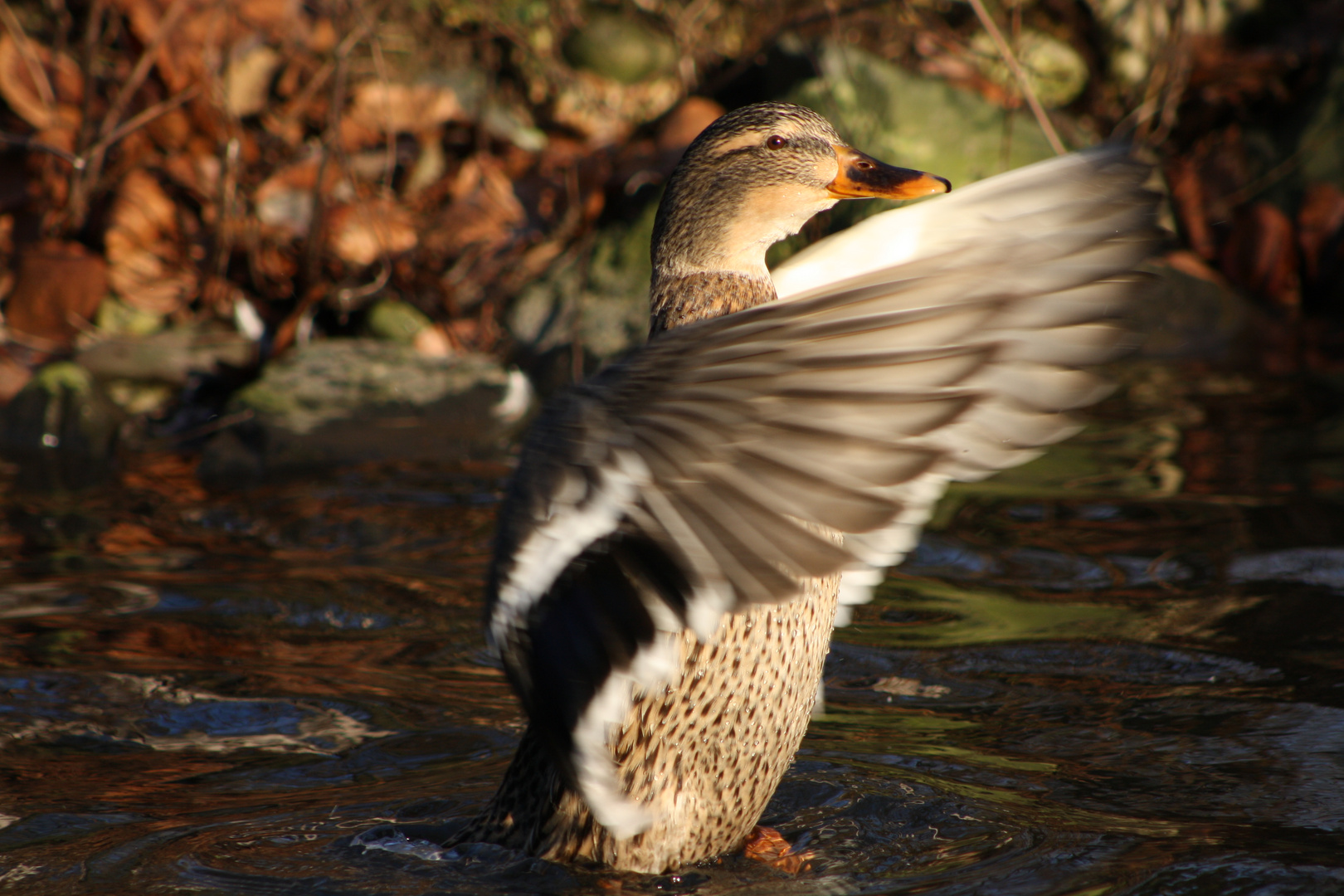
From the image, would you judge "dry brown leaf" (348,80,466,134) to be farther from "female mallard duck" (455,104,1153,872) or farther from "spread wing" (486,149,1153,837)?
"spread wing" (486,149,1153,837)

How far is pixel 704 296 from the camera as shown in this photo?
8.75 ft

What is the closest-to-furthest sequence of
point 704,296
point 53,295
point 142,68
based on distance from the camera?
1. point 704,296
2. point 142,68
3. point 53,295

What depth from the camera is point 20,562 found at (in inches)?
168

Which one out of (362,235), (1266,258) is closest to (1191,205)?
(1266,258)

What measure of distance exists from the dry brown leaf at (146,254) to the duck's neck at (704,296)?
4801mm

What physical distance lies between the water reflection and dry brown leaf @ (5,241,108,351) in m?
2.21

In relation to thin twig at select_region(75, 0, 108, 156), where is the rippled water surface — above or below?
below

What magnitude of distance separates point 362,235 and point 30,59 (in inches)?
65.5

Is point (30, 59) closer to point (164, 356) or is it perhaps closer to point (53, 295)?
point (53, 295)

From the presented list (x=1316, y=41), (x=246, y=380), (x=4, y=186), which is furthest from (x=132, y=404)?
(x=1316, y=41)

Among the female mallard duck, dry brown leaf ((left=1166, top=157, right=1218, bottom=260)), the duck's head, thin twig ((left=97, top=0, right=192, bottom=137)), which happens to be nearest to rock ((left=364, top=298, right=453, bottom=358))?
thin twig ((left=97, top=0, right=192, bottom=137))

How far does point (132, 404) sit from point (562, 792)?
4.35 m

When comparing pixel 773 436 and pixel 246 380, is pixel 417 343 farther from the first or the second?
pixel 773 436

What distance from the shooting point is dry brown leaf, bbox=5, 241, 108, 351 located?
6.61m
